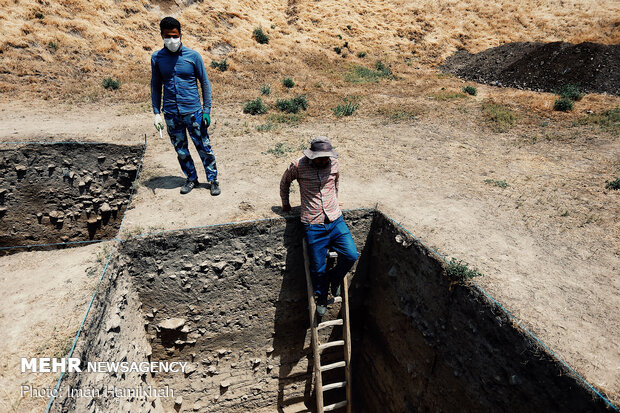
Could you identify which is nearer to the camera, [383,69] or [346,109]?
[346,109]

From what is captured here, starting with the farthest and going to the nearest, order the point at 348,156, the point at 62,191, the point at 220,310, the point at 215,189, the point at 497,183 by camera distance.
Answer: the point at 348,156 → the point at 62,191 → the point at 497,183 → the point at 215,189 → the point at 220,310

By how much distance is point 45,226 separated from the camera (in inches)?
307

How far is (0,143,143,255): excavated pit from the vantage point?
24.5 ft

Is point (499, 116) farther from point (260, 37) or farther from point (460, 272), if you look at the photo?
point (260, 37)

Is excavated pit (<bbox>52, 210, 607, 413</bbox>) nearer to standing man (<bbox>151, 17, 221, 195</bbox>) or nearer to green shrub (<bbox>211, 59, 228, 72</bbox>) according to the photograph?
standing man (<bbox>151, 17, 221, 195</bbox>)

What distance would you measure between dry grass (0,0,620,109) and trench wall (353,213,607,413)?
8.40m

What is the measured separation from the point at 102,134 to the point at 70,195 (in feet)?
6.98

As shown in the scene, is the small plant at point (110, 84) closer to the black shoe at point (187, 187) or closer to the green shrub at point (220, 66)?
the green shrub at point (220, 66)

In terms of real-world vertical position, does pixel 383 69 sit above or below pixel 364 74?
above

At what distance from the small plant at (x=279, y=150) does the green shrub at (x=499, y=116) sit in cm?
679

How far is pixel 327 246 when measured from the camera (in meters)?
4.95

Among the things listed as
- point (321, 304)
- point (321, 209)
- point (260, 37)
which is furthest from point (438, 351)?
point (260, 37)

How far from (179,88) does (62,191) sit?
4847 millimetres

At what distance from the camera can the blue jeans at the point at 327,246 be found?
482 cm
